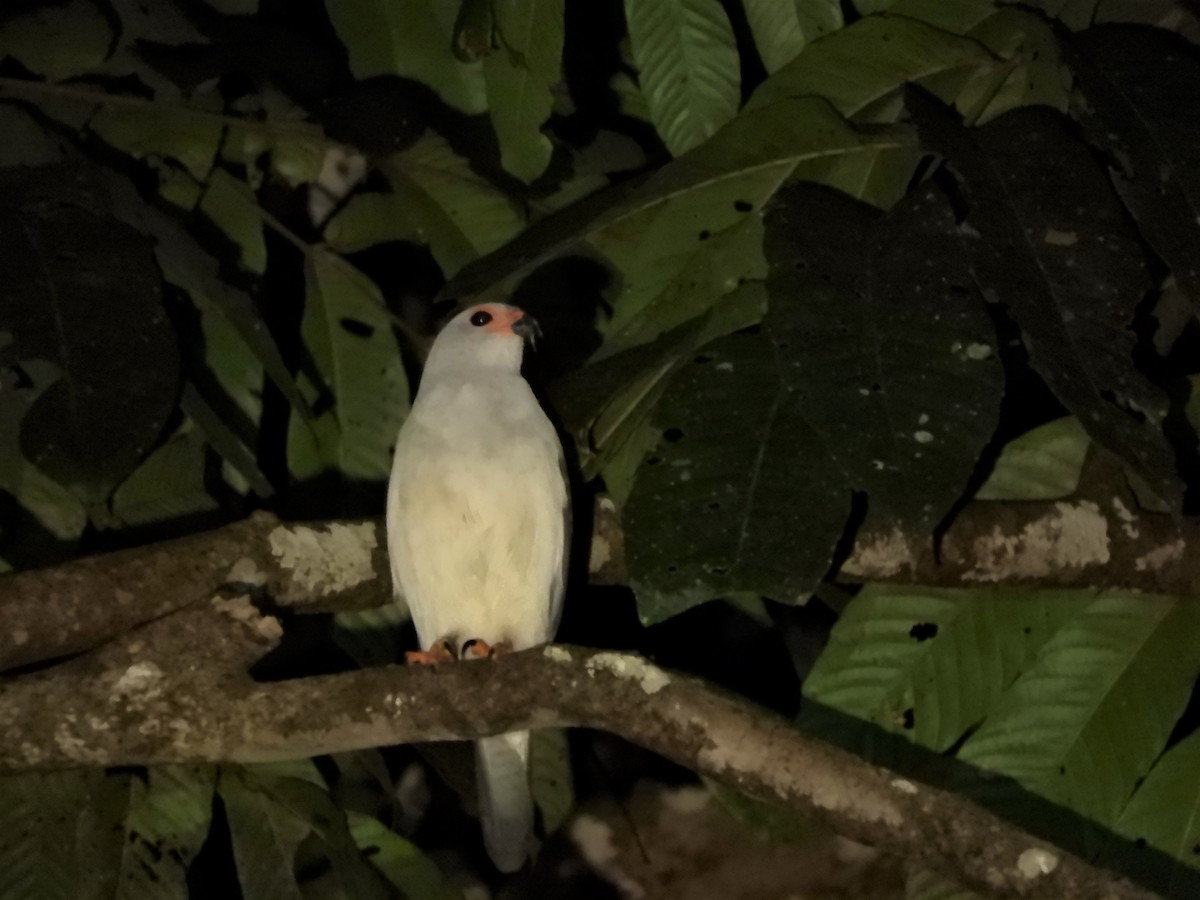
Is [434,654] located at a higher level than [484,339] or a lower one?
lower

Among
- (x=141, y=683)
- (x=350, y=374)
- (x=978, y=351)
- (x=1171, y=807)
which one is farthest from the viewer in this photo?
(x=350, y=374)

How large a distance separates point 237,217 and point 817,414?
5.93 ft

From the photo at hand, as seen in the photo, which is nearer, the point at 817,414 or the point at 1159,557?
the point at 817,414

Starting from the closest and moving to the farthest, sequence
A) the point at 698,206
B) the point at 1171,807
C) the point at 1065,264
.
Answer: the point at 1065,264 < the point at 1171,807 < the point at 698,206

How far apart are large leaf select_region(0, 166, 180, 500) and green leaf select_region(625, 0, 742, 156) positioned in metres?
1.09

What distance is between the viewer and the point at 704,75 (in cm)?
323

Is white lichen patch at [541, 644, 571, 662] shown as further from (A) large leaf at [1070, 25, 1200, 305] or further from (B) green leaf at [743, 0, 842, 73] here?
(B) green leaf at [743, 0, 842, 73]

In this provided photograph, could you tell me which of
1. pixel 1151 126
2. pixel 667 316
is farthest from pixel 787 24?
pixel 1151 126

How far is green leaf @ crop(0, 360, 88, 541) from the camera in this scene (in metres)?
2.90

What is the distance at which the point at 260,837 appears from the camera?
2.98 metres

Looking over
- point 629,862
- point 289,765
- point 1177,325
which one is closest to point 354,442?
point 289,765

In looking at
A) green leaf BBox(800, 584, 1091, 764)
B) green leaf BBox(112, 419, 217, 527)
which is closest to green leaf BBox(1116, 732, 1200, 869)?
green leaf BBox(800, 584, 1091, 764)

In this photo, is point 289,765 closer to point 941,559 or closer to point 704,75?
point 941,559

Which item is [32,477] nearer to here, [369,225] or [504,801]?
[369,225]
